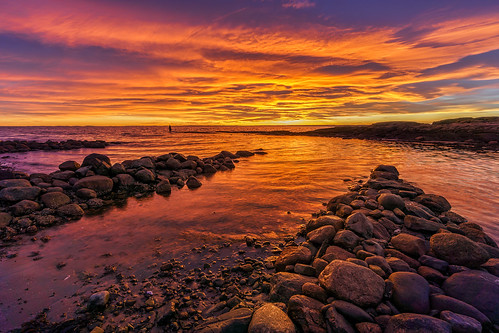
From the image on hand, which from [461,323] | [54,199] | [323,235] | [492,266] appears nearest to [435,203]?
[492,266]

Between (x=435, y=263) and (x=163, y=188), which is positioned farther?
(x=163, y=188)

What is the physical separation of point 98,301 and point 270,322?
3.11 metres

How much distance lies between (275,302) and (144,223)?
18.7 feet

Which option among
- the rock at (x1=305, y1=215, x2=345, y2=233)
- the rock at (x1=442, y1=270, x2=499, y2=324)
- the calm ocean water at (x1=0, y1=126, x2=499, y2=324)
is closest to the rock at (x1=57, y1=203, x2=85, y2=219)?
the calm ocean water at (x1=0, y1=126, x2=499, y2=324)

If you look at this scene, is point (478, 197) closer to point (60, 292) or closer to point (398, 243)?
point (398, 243)

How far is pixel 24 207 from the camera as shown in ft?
25.8

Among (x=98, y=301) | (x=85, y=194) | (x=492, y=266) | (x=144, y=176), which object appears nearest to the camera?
(x=98, y=301)

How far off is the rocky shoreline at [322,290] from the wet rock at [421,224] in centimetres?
3

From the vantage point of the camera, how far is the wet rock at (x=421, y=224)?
594cm

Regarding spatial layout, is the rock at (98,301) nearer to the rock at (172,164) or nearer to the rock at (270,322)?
the rock at (270,322)

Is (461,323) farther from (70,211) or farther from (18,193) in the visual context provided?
(18,193)

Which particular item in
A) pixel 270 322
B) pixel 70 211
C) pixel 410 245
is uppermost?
pixel 410 245

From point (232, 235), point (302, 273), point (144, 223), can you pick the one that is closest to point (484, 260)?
point (302, 273)

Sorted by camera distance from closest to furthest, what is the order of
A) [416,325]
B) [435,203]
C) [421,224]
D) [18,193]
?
1. [416,325]
2. [421,224]
3. [435,203]
4. [18,193]
